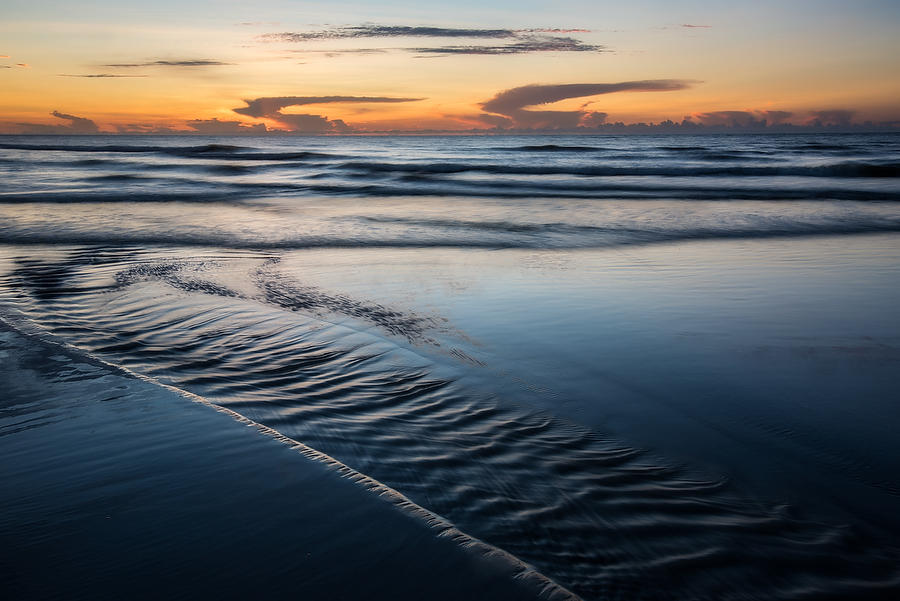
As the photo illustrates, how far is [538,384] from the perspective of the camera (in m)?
3.60

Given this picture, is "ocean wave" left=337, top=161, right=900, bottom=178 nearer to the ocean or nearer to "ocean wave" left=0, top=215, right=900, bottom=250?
"ocean wave" left=0, top=215, right=900, bottom=250

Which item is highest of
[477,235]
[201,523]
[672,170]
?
[672,170]

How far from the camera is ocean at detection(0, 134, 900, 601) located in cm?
212

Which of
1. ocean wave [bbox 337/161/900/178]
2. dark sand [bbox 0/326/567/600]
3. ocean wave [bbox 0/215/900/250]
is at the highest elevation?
ocean wave [bbox 337/161/900/178]

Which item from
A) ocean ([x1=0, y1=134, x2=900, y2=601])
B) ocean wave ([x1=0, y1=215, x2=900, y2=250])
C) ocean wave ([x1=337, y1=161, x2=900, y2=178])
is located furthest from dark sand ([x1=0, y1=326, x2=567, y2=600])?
ocean wave ([x1=337, y1=161, x2=900, y2=178])

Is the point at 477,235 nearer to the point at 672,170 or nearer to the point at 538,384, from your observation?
the point at 538,384

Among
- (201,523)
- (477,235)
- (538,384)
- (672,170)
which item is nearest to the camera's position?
(201,523)

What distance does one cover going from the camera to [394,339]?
14.5ft

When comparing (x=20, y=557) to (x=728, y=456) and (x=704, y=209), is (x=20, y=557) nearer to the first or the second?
(x=728, y=456)

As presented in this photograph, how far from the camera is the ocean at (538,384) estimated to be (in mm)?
2121

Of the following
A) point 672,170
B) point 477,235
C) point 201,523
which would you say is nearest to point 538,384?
point 201,523

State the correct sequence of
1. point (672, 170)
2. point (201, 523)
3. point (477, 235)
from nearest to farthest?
point (201, 523) → point (477, 235) → point (672, 170)

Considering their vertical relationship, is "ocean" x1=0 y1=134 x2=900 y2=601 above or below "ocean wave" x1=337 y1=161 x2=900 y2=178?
below

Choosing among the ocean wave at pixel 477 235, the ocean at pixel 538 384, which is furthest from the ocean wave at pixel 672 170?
the ocean at pixel 538 384
